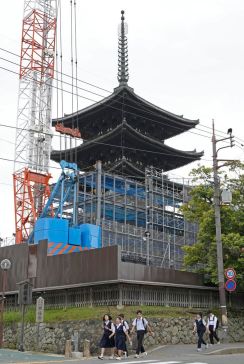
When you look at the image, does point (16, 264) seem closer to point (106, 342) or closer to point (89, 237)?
point (89, 237)

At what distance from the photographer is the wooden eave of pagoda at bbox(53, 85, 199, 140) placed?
53.4 meters

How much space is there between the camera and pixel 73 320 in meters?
21.8

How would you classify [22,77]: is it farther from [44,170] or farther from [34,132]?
[44,170]

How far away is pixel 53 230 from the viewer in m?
33.5

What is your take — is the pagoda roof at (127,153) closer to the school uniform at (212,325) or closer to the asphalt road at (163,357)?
the school uniform at (212,325)

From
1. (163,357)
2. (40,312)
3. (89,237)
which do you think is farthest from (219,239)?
(89,237)

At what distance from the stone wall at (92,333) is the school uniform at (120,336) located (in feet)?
10.2

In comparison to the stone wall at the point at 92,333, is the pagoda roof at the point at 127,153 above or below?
above

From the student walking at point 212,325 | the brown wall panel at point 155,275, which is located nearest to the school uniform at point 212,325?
the student walking at point 212,325

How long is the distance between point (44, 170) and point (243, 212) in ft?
102

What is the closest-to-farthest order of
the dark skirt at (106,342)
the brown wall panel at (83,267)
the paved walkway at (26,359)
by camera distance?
the paved walkway at (26,359) → the dark skirt at (106,342) → the brown wall panel at (83,267)

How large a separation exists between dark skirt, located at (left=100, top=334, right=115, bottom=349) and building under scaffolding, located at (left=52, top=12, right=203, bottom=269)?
25.5 m

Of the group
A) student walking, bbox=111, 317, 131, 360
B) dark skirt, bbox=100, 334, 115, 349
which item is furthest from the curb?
dark skirt, bbox=100, 334, 115, 349

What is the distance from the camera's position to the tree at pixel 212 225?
24641mm
